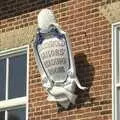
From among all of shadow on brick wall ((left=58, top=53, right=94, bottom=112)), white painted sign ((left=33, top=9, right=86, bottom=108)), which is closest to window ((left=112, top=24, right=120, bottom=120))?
shadow on brick wall ((left=58, top=53, right=94, bottom=112))

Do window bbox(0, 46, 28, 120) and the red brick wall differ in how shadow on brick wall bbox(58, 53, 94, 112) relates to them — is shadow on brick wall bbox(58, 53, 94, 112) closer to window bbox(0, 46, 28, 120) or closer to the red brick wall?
the red brick wall

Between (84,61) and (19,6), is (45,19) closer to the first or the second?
(84,61)

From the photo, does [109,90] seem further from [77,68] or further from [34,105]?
[34,105]

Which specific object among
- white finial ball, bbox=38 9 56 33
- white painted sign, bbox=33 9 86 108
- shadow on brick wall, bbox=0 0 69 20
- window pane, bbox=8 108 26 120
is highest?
shadow on brick wall, bbox=0 0 69 20

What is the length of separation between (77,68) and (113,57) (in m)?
0.73

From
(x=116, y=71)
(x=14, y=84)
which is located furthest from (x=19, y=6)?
(x=116, y=71)

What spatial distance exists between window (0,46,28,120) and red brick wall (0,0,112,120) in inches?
10.4

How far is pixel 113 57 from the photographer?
36.5 feet

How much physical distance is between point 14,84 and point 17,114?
1.81ft

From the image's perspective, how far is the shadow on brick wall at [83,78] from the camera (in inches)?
446

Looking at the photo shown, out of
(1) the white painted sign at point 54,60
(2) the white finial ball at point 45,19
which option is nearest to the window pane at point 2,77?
(1) the white painted sign at point 54,60

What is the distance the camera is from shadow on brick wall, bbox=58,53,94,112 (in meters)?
11.3

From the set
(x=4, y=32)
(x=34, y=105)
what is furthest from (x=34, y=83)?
(x=4, y=32)

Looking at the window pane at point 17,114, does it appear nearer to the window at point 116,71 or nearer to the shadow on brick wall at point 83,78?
the shadow on brick wall at point 83,78
